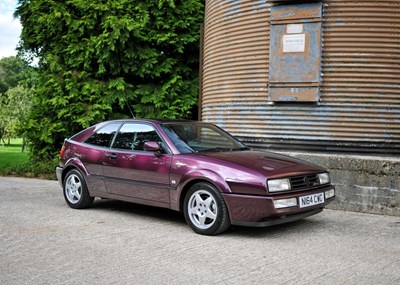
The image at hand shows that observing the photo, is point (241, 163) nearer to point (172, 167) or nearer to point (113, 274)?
point (172, 167)

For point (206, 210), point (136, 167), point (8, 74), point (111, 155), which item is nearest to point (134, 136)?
point (111, 155)

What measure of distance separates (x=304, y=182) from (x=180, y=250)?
1774 mm

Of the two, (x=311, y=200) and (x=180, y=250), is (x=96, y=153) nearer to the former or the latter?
(x=180, y=250)

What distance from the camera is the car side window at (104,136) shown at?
705cm

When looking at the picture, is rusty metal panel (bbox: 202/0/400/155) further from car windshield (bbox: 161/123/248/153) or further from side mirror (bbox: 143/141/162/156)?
side mirror (bbox: 143/141/162/156)

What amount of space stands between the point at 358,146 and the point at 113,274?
522 cm

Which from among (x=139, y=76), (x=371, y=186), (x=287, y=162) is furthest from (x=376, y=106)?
(x=139, y=76)

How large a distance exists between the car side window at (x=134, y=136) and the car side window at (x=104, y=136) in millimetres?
146

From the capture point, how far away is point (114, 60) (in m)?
11.8

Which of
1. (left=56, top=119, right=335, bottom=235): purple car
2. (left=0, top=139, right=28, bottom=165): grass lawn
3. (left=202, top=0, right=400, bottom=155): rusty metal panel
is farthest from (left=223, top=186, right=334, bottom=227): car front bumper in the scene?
(left=0, top=139, right=28, bottom=165): grass lawn

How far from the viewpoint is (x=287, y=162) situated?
5.88 m

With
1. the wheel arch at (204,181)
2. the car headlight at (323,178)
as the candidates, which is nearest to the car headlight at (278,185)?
the wheel arch at (204,181)

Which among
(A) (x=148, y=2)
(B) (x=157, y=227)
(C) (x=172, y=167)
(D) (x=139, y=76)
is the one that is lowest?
(B) (x=157, y=227)

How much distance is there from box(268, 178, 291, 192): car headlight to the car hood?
0.07m
